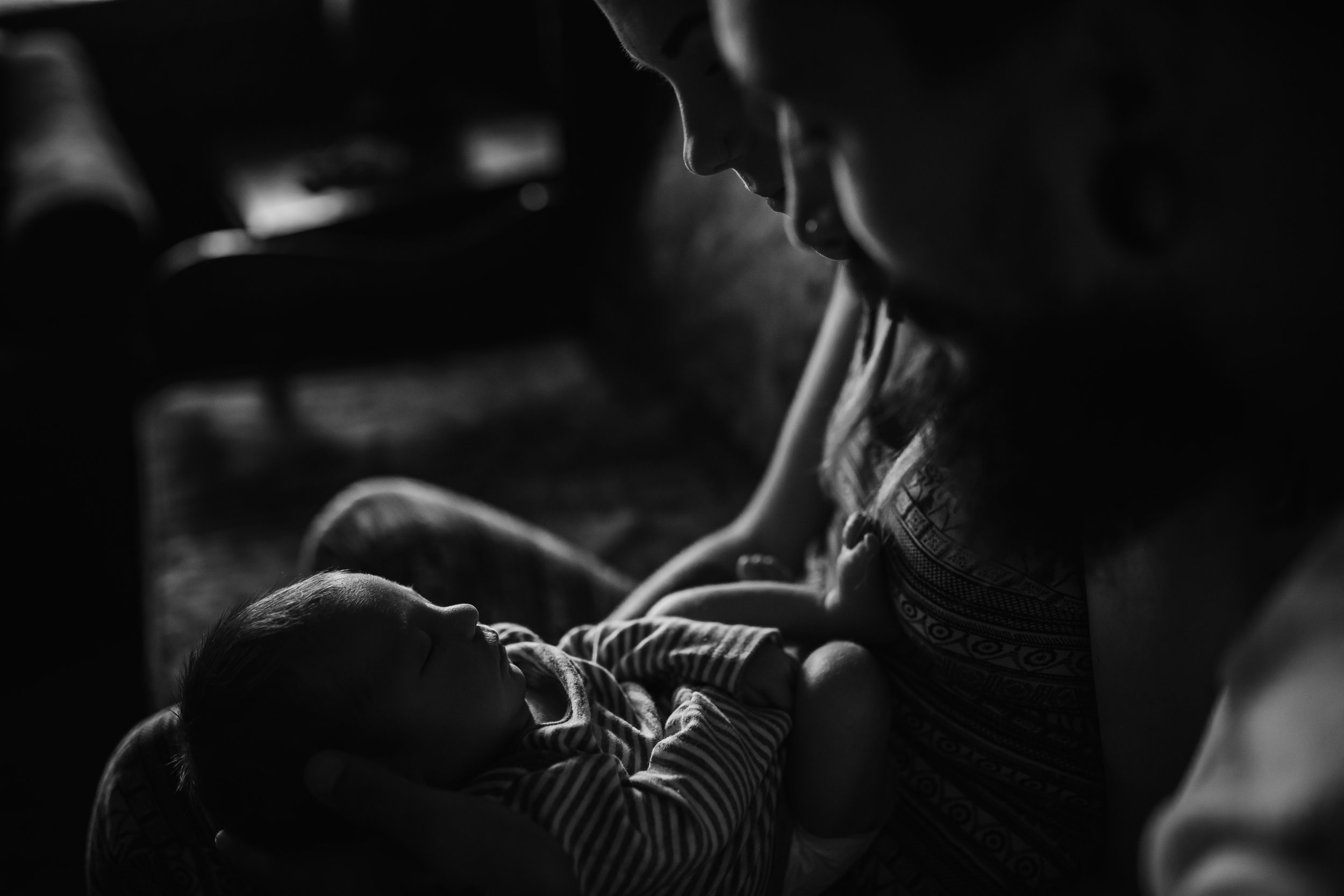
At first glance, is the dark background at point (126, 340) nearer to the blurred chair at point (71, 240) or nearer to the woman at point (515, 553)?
the blurred chair at point (71, 240)

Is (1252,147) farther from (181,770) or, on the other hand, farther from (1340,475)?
(181,770)

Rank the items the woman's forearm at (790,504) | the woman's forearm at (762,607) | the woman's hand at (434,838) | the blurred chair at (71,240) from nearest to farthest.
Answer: the woman's hand at (434,838), the woman's forearm at (762,607), the woman's forearm at (790,504), the blurred chair at (71,240)

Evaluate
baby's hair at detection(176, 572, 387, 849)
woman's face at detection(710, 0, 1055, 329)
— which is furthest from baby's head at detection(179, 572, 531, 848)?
woman's face at detection(710, 0, 1055, 329)

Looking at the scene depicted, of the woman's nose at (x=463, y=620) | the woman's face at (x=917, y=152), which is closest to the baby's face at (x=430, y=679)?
the woman's nose at (x=463, y=620)

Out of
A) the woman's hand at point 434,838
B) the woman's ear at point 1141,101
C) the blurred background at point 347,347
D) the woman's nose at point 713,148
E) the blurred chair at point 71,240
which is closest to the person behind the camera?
the woman's ear at point 1141,101

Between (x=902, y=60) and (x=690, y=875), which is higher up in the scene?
(x=902, y=60)

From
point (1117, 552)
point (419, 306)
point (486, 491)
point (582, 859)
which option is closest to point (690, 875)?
point (582, 859)

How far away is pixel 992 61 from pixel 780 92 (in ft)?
0.35

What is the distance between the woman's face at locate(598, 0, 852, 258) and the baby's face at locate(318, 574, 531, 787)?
42 cm

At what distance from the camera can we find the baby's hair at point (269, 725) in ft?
2.80

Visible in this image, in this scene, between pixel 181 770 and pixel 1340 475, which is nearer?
pixel 1340 475

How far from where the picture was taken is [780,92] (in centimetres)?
56

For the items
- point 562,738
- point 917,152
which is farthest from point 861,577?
Answer: point 917,152

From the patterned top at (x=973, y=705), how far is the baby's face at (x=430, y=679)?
0.32 meters
